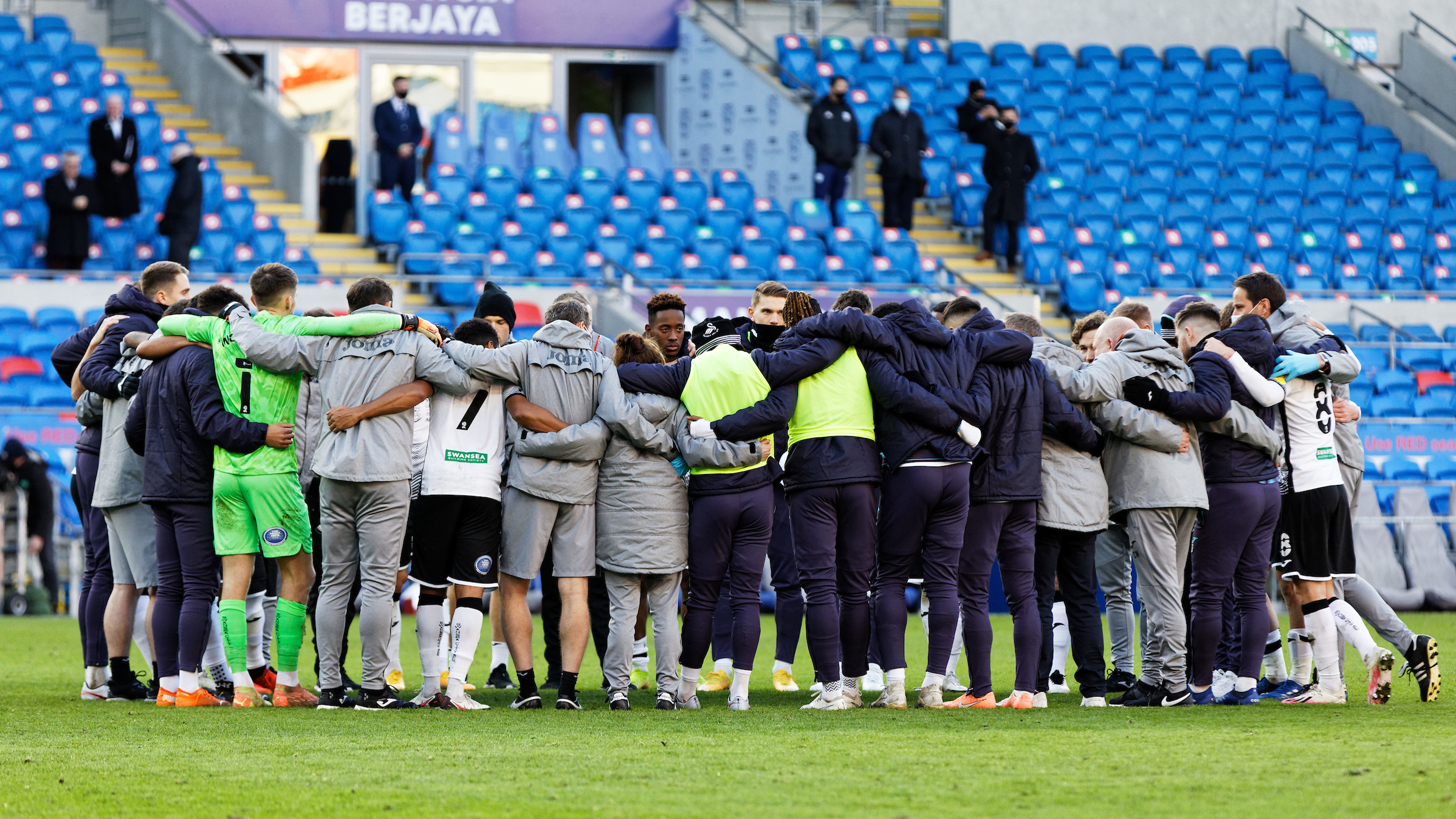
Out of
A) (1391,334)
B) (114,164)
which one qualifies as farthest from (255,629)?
(1391,334)

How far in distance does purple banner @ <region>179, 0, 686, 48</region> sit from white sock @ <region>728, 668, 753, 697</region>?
1649 cm

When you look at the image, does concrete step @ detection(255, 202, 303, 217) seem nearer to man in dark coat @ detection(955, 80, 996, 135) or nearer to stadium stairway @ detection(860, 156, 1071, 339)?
stadium stairway @ detection(860, 156, 1071, 339)

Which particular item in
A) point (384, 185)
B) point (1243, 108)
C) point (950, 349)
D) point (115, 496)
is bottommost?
point (115, 496)

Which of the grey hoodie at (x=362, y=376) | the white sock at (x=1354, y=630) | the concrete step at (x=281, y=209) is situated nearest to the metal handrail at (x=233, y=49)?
the concrete step at (x=281, y=209)

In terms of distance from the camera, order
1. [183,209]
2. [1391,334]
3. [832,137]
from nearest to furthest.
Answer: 1. [183,209]
2. [1391,334]
3. [832,137]

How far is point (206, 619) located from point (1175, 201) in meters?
16.7

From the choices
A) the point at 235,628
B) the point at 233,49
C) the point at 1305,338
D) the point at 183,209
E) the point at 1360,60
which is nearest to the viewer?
the point at 235,628

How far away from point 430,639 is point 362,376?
1153mm

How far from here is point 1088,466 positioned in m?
7.62

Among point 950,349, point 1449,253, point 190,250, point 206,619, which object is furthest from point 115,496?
point 1449,253

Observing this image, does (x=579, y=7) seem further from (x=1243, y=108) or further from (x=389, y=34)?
(x=1243, y=108)

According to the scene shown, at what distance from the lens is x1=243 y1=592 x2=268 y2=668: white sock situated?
798 cm

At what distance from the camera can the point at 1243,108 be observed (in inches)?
917

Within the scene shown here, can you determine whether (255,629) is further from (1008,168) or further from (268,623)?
(1008,168)
